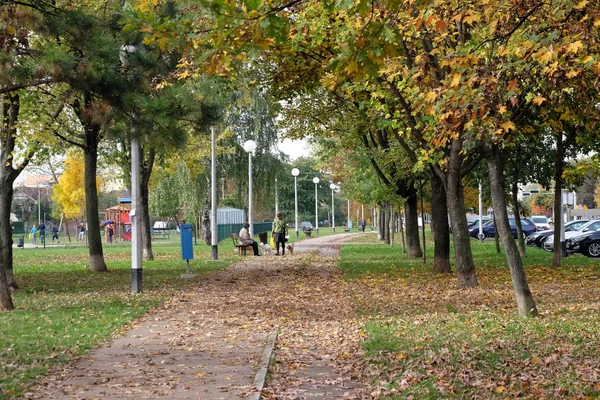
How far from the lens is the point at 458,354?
8.77 metres

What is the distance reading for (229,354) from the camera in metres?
9.55

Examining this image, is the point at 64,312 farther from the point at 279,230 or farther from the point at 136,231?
the point at 279,230

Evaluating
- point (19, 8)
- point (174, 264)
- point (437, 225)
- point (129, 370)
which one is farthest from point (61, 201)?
point (129, 370)

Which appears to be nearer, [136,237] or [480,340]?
[480,340]

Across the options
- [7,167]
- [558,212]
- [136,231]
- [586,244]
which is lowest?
[586,244]

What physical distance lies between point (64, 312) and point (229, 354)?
16.3ft

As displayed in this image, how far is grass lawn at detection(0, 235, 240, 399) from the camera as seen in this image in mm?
8914

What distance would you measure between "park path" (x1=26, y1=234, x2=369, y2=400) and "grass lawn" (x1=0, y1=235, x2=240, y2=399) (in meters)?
0.29

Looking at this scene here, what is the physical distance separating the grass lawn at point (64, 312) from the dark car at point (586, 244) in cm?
1471

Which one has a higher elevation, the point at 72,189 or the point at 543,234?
the point at 72,189

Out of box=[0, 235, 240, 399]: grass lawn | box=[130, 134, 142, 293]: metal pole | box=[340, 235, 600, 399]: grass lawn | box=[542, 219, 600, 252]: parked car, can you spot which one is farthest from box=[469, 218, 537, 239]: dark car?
box=[130, 134, 142, 293]: metal pole

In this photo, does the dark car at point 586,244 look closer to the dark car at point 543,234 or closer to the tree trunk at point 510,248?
the dark car at point 543,234

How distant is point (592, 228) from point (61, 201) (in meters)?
39.6

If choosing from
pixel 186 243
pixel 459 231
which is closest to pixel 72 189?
pixel 186 243
